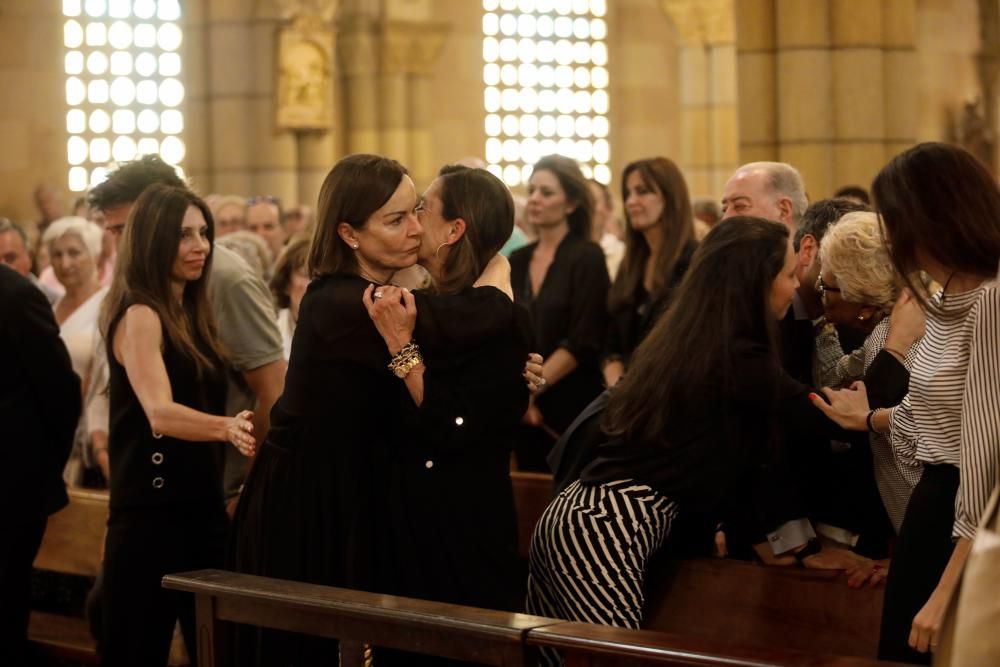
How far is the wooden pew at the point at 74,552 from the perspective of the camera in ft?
20.7

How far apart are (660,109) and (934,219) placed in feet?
61.4

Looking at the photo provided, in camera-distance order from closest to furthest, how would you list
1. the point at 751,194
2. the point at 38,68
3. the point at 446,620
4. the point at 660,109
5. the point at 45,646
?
the point at 446,620 < the point at 751,194 < the point at 45,646 < the point at 38,68 < the point at 660,109

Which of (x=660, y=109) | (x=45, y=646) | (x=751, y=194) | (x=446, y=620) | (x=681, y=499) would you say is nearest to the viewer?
(x=446, y=620)

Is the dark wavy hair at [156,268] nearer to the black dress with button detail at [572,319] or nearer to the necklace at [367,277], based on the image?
the necklace at [367,277]

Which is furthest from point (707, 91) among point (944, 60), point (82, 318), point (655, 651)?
point (655, 651)

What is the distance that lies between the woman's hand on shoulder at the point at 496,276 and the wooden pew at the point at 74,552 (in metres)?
2.37

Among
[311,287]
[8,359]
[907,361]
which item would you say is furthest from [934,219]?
[8,359]

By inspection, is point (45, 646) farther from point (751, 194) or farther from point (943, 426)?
point (943, 426)

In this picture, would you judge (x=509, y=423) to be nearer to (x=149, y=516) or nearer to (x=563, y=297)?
(x=149, y=516)

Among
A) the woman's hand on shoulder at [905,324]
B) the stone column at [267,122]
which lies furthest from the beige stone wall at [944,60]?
the woman's hand on shoulder at [905,324]

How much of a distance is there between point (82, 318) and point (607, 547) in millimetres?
4210

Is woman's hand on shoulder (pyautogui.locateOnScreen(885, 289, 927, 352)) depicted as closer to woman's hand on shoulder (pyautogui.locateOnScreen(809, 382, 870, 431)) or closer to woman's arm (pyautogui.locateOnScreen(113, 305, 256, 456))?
woman's hand on shoulder (pyautogui.locateOnScreen(809, 382, 870, 431))

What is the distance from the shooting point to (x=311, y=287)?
435 cm

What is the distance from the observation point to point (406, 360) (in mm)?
4180
